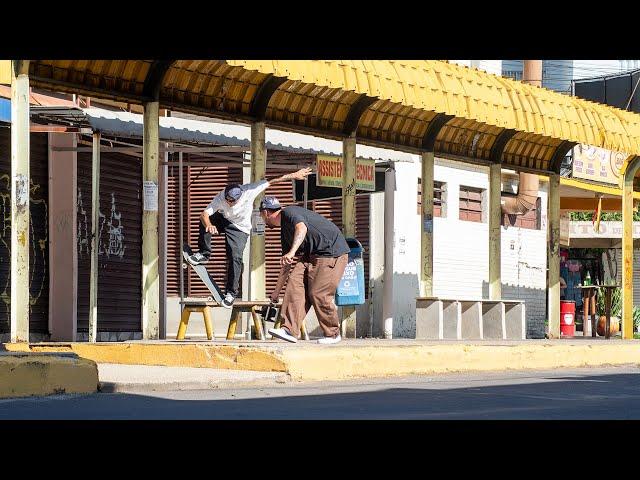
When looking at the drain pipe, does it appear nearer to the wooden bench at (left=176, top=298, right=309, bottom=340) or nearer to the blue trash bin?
the blue trash bin

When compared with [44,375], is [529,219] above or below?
above

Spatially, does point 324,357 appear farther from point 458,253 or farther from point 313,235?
point 458,253

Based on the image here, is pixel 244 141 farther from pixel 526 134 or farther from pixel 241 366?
pixel 241 366

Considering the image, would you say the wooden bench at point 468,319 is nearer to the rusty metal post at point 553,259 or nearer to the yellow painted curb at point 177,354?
the rusty metal post at point 553,259

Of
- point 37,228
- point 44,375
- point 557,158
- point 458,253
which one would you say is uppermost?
point 557,158

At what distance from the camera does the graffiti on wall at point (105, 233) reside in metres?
19.1

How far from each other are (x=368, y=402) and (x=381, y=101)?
852 cm

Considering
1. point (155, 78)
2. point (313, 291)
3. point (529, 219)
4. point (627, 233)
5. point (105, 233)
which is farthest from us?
point (529, 219)

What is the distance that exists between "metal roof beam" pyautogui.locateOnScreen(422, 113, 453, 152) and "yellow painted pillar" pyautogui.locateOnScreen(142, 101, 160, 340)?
5.42 meters

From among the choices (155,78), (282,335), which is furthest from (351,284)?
(155,78)

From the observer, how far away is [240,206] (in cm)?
1655
